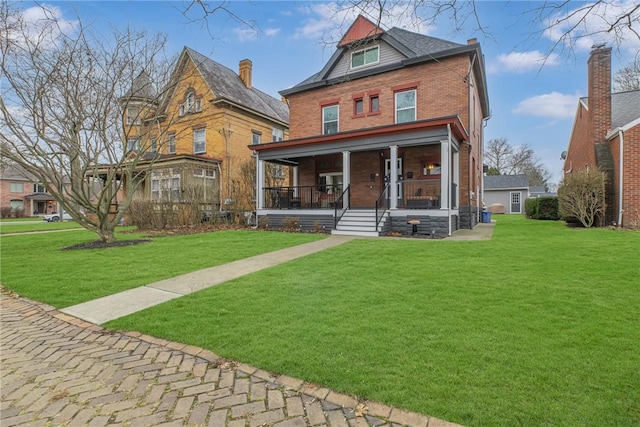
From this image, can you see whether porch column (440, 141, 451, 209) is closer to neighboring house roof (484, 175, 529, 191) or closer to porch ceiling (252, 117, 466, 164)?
porch ceiling (252, 117, 466, 164)

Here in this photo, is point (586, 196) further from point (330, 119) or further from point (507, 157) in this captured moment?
point (507, 157)

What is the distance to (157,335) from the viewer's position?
345cm

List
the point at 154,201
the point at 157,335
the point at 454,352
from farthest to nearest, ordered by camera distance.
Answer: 1. the point at 154,201
2. the point at 157,335
3. the point at 454,352

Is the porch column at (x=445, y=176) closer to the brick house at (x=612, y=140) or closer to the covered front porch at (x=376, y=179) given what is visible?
the covered front porch at (x=376, y=179)

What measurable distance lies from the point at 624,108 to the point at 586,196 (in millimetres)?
6251

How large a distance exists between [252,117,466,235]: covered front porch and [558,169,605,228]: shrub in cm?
430

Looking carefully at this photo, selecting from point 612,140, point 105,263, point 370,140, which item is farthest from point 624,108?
point 105,263

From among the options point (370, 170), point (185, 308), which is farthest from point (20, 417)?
point (370, 170)

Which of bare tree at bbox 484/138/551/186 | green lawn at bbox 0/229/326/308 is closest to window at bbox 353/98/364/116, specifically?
green lawn at bbox 0/229/326/308

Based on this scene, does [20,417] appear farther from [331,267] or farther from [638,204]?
[638,204]

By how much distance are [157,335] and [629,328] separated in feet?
15.7

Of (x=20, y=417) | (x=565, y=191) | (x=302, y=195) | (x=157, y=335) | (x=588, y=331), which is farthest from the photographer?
(x=302, y=195)

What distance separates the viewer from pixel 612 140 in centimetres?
1314

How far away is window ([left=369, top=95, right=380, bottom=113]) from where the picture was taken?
51.8 feet
